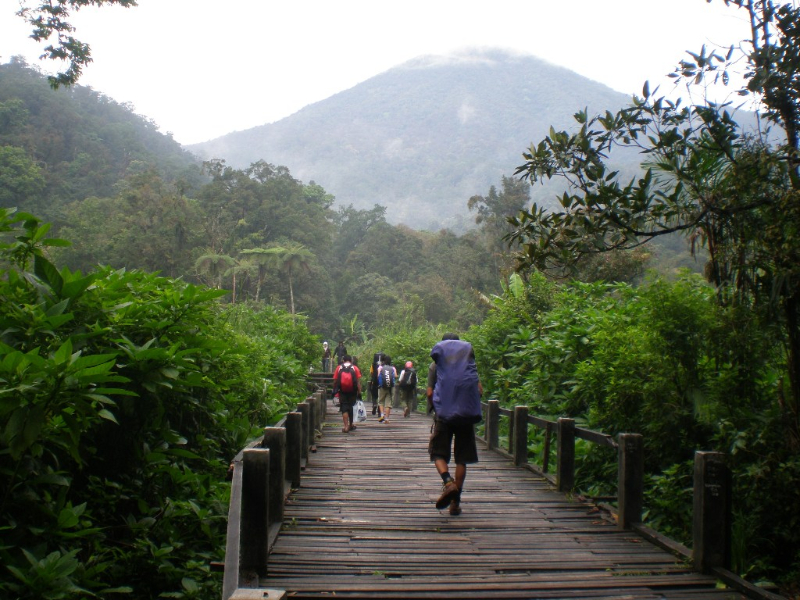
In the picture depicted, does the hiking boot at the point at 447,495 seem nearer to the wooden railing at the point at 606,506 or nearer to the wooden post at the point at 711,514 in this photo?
the wooden railing at the point at 606,506

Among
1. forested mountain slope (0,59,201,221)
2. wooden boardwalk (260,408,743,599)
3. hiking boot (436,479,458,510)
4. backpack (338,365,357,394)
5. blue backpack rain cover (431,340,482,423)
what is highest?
forested mountain slope (0,59,201,221)

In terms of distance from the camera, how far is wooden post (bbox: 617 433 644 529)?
5699mm

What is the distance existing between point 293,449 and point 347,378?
5277 millimetres

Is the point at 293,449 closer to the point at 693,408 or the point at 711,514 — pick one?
the point at 693,408

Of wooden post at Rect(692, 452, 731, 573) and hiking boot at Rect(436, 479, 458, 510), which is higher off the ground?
wooden post at Rect(692, 452, 731, 573)

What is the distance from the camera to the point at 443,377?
6426 millimetres

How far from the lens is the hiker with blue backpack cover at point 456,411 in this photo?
20.5 feet

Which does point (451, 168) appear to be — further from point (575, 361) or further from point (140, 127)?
point (575, 361)

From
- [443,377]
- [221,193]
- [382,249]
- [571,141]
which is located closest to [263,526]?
[443,377]

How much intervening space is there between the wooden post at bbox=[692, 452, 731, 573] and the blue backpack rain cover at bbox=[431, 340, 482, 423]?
2080mm

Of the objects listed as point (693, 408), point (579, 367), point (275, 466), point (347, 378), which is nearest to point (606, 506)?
point (693, 408)

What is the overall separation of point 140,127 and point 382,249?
137ft

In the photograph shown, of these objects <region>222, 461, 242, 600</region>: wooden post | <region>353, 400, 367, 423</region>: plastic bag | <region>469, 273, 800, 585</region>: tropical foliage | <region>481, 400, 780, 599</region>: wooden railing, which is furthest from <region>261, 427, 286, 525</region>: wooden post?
<region>353, 400, 367, 423</region>: plastic bag

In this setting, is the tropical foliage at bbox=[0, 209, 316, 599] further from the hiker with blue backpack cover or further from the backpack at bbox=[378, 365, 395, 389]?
the backpack at bbox=[378, 365, 395, 389]
